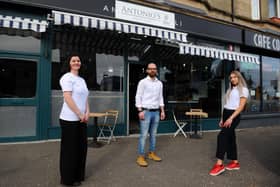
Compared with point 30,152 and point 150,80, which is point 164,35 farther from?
point 30,152

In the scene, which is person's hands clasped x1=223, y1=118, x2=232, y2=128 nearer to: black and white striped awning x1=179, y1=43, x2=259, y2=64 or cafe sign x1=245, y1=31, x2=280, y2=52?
black and white striped awning x1=179, y1=43, x2=259, y2=64

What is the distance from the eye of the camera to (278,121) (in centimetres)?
930

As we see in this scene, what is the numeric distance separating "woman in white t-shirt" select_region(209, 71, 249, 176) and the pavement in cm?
21

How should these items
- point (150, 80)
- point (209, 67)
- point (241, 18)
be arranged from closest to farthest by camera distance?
1. point (150, 80)
2. point (209, 67)
3. point (241, 18)

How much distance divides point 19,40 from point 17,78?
996 mm

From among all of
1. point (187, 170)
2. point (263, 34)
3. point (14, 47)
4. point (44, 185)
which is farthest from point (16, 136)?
point (263, 34)

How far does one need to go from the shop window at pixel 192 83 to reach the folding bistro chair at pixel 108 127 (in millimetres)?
2157

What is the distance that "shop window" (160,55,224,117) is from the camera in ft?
23.4

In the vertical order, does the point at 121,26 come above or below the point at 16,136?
above

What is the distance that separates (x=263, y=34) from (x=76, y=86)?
9.13m

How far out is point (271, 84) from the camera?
31.4ft

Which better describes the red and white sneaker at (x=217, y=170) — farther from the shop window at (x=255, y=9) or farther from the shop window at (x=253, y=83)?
the shop window at (x=255, y=9)

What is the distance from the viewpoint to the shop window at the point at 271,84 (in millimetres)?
9242

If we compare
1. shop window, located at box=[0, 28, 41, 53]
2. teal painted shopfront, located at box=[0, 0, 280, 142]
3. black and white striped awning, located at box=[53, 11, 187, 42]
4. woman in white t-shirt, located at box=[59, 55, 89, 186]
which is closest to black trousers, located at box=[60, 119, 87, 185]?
woman in white t-shirt, located at box=[59, 55, 89, 186]
